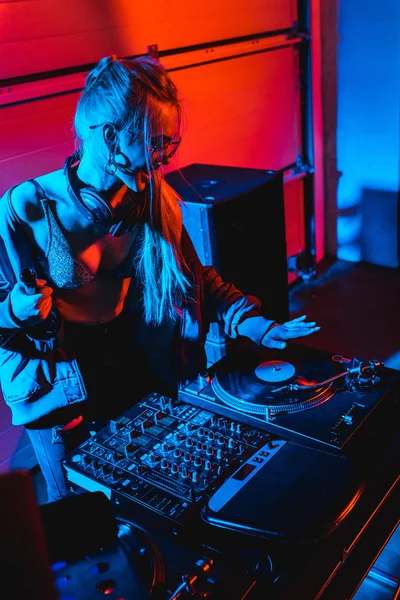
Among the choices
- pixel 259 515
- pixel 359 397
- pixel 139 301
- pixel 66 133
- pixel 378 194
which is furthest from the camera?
pixel 378 194

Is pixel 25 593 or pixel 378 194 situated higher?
pixel 25 593

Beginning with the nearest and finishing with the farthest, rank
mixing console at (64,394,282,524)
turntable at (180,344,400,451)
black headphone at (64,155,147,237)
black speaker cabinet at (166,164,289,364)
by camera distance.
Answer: mixing console at (64,394,282,524) → turntable at (180,344,400,451) → black headphone at (64,155,147,237) → black speaker cabinet at (166,164,289,364)

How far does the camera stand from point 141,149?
48.9 inches

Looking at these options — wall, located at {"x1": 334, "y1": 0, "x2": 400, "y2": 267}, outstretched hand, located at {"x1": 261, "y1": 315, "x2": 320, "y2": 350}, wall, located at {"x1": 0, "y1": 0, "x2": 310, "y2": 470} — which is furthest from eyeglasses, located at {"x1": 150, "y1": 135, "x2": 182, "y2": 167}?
wall, located at {"x1": 334, "y1": 0, "x2": 400, "y2": 267}

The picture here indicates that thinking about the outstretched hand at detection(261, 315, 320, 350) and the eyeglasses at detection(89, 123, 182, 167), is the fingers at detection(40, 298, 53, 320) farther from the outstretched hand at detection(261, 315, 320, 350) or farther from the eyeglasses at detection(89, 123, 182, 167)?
the outstretched hand at detection(261, 315, 320, 350)

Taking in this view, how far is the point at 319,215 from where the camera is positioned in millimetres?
4262

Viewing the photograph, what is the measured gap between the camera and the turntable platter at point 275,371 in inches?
52.8

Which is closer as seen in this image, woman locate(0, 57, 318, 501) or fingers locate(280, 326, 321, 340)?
woman locate(0, 57, 318, 501)

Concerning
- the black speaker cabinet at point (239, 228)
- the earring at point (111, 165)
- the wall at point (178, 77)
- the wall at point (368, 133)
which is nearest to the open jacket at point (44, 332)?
the earring at point (111, 165)

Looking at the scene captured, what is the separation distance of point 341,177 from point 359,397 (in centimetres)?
322

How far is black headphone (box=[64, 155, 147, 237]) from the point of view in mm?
1334

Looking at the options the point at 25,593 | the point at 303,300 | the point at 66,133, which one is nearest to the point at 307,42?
the point at 303,300

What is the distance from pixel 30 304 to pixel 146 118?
0.45 metres

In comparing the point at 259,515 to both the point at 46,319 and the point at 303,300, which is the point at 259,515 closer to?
the point at 46,319
